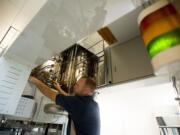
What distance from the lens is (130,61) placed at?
5.98ft

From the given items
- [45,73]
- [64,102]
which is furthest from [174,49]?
[45,73]

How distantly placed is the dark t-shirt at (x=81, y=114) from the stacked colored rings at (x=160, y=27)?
77cm

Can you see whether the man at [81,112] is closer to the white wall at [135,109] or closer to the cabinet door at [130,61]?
the cabinet door at [130,61]

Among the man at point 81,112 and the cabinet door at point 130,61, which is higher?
the cabinet door at point 130,61

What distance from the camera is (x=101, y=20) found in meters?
0.95

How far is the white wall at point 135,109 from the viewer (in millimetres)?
3059

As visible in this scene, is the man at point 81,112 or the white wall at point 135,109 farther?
the white wall at point 135,109

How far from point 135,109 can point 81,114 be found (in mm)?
2705

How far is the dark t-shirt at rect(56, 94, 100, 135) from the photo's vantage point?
1170mm

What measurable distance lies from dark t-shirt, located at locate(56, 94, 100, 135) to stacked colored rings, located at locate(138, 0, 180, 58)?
769 millimetres

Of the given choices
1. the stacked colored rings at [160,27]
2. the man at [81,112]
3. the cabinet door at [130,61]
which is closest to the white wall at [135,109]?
the cabinet door at [130,61]

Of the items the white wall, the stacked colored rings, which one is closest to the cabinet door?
the stacked colored rings

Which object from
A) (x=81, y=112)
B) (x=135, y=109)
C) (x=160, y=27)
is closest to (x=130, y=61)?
(x=81, y=112)

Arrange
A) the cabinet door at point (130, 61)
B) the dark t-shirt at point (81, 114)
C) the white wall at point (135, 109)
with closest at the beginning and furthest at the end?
the dark t-shirt at point (81, 114)
the cabinet door at point (130, 61)
the white wall at point (135, 109)
